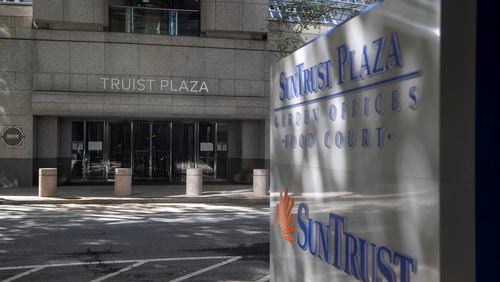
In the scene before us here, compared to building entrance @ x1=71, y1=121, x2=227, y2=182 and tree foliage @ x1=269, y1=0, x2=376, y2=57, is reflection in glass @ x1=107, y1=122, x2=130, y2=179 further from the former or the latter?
tree foliage @ x1=269, y1=0, x2=376, y2=57

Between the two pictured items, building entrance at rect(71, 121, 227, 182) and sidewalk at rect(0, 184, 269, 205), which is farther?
building entrance at rect(71, 121, 227, 182)

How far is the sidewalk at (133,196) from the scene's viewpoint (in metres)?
17.3

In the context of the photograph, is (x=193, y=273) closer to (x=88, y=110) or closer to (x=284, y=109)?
(x=284, y=109)

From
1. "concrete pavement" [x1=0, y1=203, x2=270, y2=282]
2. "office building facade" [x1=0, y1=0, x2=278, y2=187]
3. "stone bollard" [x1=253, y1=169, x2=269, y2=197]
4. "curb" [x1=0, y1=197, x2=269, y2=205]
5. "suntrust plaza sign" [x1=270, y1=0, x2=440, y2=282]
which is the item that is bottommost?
"concrete pavement" [x1=0, y1=203, x2=270, y2=282]

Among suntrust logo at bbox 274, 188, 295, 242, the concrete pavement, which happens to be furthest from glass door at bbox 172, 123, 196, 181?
suntrust logo at bbox 274, 188, 295, 242

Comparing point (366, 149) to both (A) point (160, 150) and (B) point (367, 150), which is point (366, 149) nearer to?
(B) point (367, 150)

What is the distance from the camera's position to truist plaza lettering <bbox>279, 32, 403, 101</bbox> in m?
2.20

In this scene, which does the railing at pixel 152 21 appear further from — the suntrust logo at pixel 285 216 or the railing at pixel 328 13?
the suntrust logo at pixel 285 216

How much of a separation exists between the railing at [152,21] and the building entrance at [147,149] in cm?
390

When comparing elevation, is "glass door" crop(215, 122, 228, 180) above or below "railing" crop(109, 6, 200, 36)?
below

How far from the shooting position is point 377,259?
2.34 m

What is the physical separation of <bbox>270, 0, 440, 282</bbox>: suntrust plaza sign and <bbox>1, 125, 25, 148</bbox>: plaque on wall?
19.8 meters
